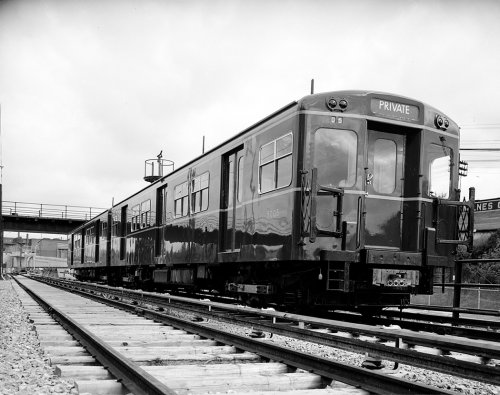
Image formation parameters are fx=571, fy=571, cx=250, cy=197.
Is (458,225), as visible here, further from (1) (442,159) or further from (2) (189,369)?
(2) (189,369)

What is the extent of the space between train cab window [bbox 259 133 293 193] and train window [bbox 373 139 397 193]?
4.40 ft

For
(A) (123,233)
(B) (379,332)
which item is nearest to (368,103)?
(B) (379,332)

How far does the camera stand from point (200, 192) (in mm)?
12328

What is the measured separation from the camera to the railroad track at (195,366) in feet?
12.9

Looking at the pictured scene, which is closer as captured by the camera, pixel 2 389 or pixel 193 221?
pixel 2 389

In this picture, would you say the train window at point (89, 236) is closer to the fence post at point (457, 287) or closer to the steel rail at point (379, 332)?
the steel rail at point (379, 332)

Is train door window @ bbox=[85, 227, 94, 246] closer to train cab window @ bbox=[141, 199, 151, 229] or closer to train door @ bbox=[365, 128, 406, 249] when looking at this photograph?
train cab window @ bbox=[141, 199, 151, 229]

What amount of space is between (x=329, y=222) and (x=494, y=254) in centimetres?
1960

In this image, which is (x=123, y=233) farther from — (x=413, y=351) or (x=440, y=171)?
(x=413, y=351)

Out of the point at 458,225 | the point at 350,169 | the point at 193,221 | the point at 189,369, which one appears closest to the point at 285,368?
the point at 189,369

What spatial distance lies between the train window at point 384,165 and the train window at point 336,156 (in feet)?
1.71

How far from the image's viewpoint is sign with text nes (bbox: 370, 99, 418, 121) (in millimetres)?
8547

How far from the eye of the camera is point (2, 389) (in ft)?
13.1

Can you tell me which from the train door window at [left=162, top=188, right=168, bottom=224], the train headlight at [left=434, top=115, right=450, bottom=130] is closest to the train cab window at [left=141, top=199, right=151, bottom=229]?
the train door window at [left=162, top=188, right=168, bottom=224]
